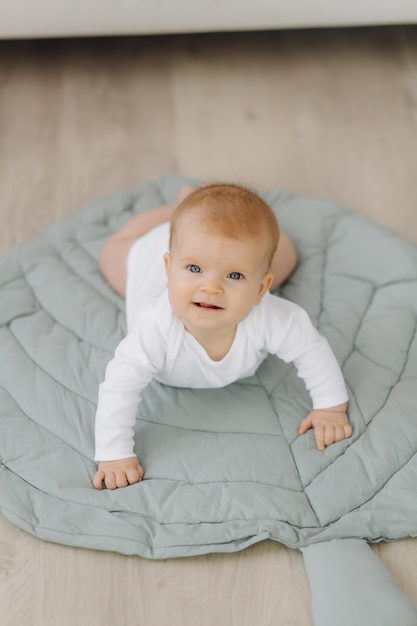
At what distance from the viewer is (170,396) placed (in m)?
1.33

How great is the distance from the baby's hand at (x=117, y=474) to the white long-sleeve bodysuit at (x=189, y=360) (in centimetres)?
1

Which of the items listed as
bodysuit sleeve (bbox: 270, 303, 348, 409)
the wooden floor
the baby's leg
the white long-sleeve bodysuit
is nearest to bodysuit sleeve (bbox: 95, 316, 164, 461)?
the white long-sleeve bodysuit

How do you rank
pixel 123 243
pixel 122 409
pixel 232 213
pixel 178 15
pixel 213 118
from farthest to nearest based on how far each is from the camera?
1. pixel 213 118
2. pixel 178 15
3. pixel 123 243
4. pixel 122 409
5. pixel 232 213

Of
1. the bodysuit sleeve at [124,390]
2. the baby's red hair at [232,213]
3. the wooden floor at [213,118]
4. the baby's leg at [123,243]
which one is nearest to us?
the baby's red hair at [232,213]

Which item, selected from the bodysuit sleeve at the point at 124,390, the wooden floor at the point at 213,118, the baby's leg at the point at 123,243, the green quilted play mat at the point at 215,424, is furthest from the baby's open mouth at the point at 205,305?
the wooden floor at the point at 213,118

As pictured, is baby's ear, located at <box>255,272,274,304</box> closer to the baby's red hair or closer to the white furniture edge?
the baby's red hair

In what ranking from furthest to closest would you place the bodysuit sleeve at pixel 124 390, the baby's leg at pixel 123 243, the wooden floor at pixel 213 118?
the wooden floor at pixel 213 118, the baby's leg at pixel 123 243, the bodysuit sleeve at pixel 124 390

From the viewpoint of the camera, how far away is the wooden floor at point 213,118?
6.12 feet

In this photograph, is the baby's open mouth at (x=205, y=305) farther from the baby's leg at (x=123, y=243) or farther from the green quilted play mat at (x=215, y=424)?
the baby's leg at (x=123, y=243)

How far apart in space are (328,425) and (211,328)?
28 centimetres

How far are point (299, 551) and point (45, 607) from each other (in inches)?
14.9

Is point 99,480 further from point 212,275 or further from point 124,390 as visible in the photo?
point 212,275

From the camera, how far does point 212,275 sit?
1.11 metres

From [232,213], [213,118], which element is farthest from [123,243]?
[213,118]
